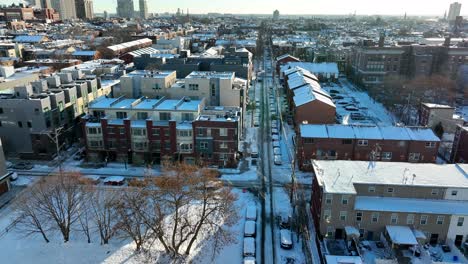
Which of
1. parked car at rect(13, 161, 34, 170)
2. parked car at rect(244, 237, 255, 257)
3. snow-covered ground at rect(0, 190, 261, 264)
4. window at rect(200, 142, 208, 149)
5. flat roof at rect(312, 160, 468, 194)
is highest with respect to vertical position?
flat roof at rect(312, 160, 468, 194)

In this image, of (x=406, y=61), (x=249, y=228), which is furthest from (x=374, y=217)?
(x=406, y=61)

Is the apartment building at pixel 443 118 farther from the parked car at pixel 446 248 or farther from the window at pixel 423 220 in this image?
the window at pixel 423 220

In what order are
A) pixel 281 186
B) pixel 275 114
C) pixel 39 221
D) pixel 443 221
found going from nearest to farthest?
pixel 443 221
pixel 39 221
pixel 281 186
pixel 275 114

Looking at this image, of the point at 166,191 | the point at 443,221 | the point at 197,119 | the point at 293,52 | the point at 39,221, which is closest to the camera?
the point at 166,191

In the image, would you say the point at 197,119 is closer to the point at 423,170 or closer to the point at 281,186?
the point at 281,186

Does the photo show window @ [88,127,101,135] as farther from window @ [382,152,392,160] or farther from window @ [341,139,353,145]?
window @ [382,152,392,160]

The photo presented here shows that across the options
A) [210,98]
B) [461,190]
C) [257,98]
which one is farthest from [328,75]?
[461,190]

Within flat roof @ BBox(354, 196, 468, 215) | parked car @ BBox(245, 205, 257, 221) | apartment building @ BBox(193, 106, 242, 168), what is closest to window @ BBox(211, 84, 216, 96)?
apartment building @ BBox(193, 106, 242, 168)
